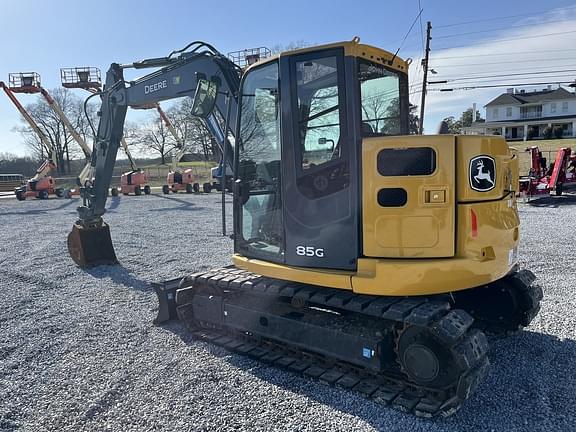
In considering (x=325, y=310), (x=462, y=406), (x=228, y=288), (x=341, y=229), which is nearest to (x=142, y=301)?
(x=228, y=288)

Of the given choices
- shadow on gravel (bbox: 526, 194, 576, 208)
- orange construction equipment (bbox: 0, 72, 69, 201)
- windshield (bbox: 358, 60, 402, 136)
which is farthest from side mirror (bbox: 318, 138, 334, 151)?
orange construction equipment (bbox: 0, 72, 69, 201)

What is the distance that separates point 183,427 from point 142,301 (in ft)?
11.0

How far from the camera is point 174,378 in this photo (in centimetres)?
403

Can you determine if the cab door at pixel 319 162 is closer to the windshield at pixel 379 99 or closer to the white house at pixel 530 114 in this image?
the windshield at pixel 379 99

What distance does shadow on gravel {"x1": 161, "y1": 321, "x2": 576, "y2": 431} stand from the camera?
10.6ft

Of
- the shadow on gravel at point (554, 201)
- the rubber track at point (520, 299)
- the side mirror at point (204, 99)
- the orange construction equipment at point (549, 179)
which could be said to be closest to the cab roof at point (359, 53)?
the side mirror at point (204, 99)

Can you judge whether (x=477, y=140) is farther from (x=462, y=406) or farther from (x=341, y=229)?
(x=462, y=406)

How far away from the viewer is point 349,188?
365cm

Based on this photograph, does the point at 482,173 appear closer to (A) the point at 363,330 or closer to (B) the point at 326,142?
(B) the point at 326,142

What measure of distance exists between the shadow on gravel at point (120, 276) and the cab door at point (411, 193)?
15.2ft

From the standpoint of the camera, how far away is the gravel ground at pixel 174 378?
333 cm

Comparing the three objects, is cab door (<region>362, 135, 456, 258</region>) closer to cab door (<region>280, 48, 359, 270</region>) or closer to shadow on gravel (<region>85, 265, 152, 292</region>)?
cab door (<region>280, 48, 359, 270</region>)

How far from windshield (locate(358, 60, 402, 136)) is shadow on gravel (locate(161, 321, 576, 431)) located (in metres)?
2.23

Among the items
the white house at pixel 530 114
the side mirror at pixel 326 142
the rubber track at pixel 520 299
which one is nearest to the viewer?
the side mirror at pixel 326 142
